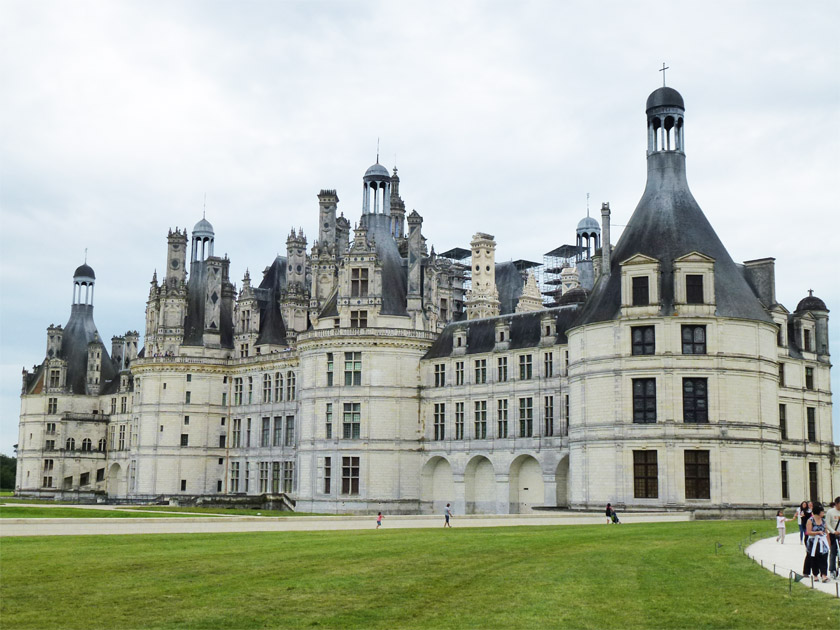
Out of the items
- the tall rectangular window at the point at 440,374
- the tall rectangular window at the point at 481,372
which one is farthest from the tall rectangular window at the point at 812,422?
the tall rectangular window at the point at 440,374

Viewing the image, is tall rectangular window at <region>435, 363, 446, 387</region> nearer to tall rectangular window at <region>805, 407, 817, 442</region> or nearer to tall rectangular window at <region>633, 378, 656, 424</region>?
tall rectangular window at <region>633, 378, 656, 424</region>

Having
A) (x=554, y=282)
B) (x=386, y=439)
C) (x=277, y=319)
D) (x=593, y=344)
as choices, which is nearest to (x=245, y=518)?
(x=593, y=344)

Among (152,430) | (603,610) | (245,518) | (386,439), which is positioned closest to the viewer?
(603,610)

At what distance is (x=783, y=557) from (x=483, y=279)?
196 ft

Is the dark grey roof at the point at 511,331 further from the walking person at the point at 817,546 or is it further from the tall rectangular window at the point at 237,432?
the walking person at the point at 817,546

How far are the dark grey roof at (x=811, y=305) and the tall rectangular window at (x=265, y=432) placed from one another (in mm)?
41653

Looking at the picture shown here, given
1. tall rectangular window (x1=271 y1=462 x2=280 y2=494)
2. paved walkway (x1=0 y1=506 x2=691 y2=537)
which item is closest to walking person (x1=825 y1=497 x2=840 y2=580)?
paved walkway (x1=0 y1=506 x2=691 y2=537)

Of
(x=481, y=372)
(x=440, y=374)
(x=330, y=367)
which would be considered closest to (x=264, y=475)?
(x=330, y=367)

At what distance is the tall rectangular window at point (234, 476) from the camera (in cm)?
8569

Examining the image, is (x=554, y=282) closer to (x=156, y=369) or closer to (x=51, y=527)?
(x=156, y=369)

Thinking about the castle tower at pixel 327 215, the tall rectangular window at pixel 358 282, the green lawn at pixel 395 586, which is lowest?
the green lawn at pixel 395 586

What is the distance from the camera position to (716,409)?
53.6 m

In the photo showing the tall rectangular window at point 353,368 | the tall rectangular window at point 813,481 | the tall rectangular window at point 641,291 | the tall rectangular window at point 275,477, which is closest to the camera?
the tall rectangular window at point 641,291

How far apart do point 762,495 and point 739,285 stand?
449 inches
